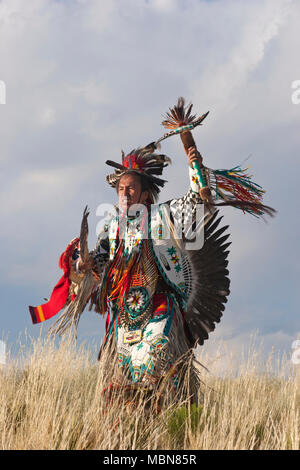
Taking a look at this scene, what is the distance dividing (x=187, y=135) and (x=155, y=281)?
128 cm

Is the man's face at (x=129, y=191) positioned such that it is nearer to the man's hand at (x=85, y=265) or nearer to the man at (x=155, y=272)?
the man at (x=155, y=272)

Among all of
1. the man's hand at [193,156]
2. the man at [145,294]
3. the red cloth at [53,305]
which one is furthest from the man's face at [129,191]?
the red cloth at [53,305]

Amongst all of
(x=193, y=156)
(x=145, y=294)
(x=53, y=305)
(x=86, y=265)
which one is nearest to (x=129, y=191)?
(x=193, y=156)

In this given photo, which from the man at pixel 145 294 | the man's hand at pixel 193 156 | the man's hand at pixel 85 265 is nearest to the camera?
the man at pixel 145 294

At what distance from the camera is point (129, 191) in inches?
191

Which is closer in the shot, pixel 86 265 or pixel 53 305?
pixel 86 265

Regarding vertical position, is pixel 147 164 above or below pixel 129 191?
above

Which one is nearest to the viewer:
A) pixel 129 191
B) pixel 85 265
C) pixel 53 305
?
pixel 129 191

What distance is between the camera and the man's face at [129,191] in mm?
4859

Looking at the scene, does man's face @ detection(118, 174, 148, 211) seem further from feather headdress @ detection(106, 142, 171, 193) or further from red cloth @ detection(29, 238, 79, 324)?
red cloth @ detection(29, 238, 79, 324)

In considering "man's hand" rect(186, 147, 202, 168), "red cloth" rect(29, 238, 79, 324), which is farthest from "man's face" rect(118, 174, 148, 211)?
"red cloth" rect(29, 238, 79, 324)

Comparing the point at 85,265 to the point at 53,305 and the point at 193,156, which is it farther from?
the point at 193,156

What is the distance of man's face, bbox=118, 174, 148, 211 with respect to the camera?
4.86 meters

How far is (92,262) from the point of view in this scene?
16.8 ft
